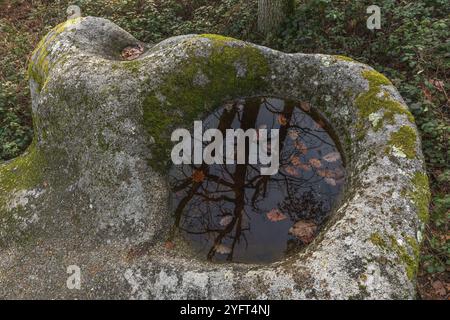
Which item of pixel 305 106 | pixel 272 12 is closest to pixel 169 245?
pixel 305 106

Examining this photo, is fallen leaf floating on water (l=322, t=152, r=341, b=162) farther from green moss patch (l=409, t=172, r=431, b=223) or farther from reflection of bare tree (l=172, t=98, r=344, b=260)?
green moss patch (l=409, t=172, r=431, b=223)

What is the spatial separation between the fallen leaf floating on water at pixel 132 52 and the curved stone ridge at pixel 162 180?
0.78 m

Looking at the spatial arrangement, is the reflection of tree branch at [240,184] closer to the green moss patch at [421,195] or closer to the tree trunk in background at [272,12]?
the green moss patch at [421,195]

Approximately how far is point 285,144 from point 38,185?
3.08 meters

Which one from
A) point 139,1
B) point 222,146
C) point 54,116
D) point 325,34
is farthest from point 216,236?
point 139,1

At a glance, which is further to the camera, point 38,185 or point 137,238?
point 38,185

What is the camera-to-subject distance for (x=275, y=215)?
4004mm

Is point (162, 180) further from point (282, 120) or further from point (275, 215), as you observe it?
point (282, 120)

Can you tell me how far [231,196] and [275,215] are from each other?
529 mm

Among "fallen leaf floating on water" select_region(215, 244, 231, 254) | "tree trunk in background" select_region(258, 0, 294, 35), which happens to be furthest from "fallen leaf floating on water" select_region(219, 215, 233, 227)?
"tree trunk in background" select_region(258, 0, 294, 35)

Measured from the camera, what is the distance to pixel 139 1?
366 inches

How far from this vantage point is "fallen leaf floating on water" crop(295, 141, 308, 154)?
453 cm
